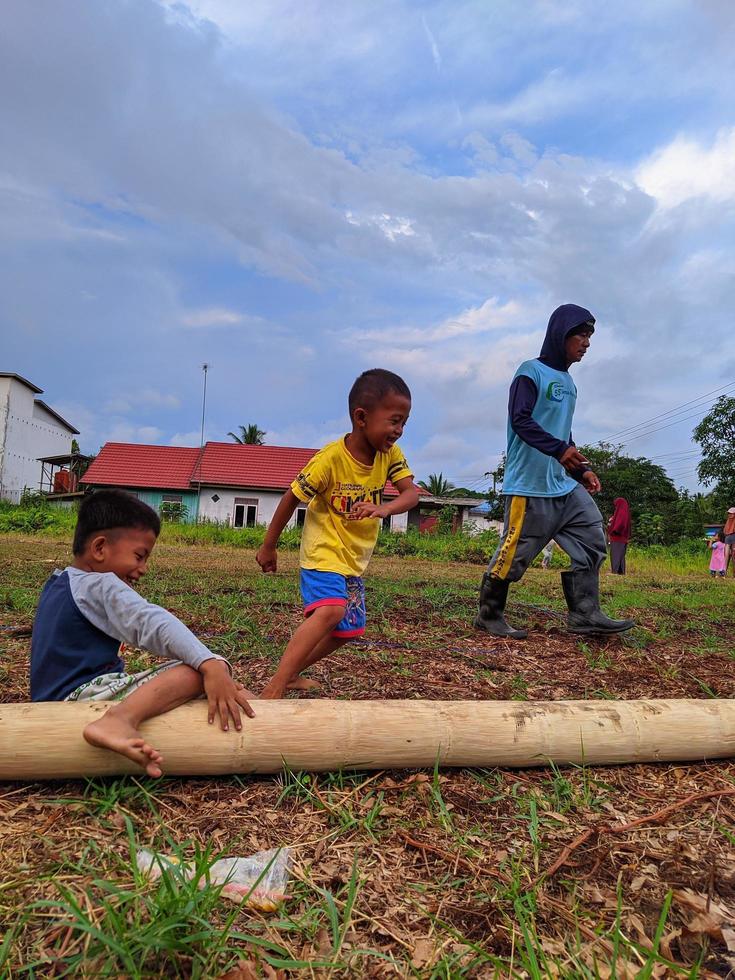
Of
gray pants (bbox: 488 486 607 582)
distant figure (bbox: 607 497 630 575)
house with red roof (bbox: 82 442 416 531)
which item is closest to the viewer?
gray pants (bbox: 488 486 607 582)

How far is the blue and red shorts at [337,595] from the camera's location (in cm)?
284

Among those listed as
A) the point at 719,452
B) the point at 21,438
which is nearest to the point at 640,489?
the point at 719,452

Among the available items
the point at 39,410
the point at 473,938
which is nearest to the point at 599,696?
the point at 473,938

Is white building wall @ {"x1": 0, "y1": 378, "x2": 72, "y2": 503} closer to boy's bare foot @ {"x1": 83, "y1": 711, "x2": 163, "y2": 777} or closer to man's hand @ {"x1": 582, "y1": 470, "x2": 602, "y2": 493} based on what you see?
man's hand @ {"x1": 582, "y1": 470, "x2": 602, "y2": 493}

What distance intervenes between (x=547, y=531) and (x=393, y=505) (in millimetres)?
1779

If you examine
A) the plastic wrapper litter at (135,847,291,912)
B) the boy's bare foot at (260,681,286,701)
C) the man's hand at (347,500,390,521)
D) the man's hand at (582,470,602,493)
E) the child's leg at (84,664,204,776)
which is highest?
the man's hand at (582,470,602,493)

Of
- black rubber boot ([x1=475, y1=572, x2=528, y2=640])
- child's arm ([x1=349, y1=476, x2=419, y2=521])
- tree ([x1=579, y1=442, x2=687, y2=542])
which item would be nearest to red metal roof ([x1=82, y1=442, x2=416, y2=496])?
tree ([x1=579, y1=442, x2=687, y2=542])

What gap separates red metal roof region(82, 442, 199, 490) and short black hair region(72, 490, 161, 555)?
102ft

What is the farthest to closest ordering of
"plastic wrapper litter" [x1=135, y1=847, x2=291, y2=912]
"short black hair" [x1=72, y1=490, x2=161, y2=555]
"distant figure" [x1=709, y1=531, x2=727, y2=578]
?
"distant figure" [x1=709, y1=531, x2=727, y2=578] < "short black hair" [x1=72, y1=490, x2=161, y2=555] < "plastic wrapper litter" [x1=135, y1=847, x2=291, y2=912]

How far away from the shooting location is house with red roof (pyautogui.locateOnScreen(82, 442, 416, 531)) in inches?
1273

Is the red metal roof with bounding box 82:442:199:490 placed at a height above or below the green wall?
above

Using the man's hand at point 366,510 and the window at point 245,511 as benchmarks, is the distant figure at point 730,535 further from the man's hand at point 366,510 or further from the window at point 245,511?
the window at point 245,511

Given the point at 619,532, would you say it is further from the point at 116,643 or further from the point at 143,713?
the point at 143,713

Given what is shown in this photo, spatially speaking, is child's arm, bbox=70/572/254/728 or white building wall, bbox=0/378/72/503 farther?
white building wall, bbox=0/378/72/503
